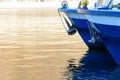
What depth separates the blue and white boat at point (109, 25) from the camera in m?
16.2

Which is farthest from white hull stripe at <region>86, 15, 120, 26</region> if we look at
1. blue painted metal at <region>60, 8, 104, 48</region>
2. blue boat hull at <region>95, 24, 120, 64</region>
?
blue painted metal at <region>60, 8, 104, 48</region>

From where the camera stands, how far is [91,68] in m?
17.9

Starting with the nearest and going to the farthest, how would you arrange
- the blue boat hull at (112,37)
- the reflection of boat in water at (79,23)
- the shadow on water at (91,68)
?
the shadow on water at (91,68), the blue boat hull at (112,37), the reflection of boat in water at (79,23)

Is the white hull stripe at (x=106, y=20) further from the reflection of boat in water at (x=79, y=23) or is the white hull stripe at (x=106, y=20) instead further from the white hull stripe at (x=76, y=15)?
the reflection of boat in water at (x=79, y=23)

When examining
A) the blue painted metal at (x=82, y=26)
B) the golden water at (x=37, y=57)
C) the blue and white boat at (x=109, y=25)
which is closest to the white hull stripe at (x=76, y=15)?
the blue painted metal at (x=82, y=26)

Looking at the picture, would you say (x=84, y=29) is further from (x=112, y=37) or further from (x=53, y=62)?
(x=112, y=37)

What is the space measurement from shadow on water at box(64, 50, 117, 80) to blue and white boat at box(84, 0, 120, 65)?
30.0 inches

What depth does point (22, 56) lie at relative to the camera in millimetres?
21000

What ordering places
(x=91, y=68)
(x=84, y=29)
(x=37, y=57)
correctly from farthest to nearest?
(x=84, y=29), (x=37, y=57), (x=91, y=68)

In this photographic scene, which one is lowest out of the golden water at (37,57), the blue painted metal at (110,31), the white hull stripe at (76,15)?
the golden water at (37,57)

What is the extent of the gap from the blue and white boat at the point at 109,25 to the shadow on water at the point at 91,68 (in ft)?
2.50

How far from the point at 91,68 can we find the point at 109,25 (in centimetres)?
198

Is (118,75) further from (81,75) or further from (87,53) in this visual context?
(87,53)

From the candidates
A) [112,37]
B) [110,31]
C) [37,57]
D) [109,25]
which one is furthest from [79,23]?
[109,25]
